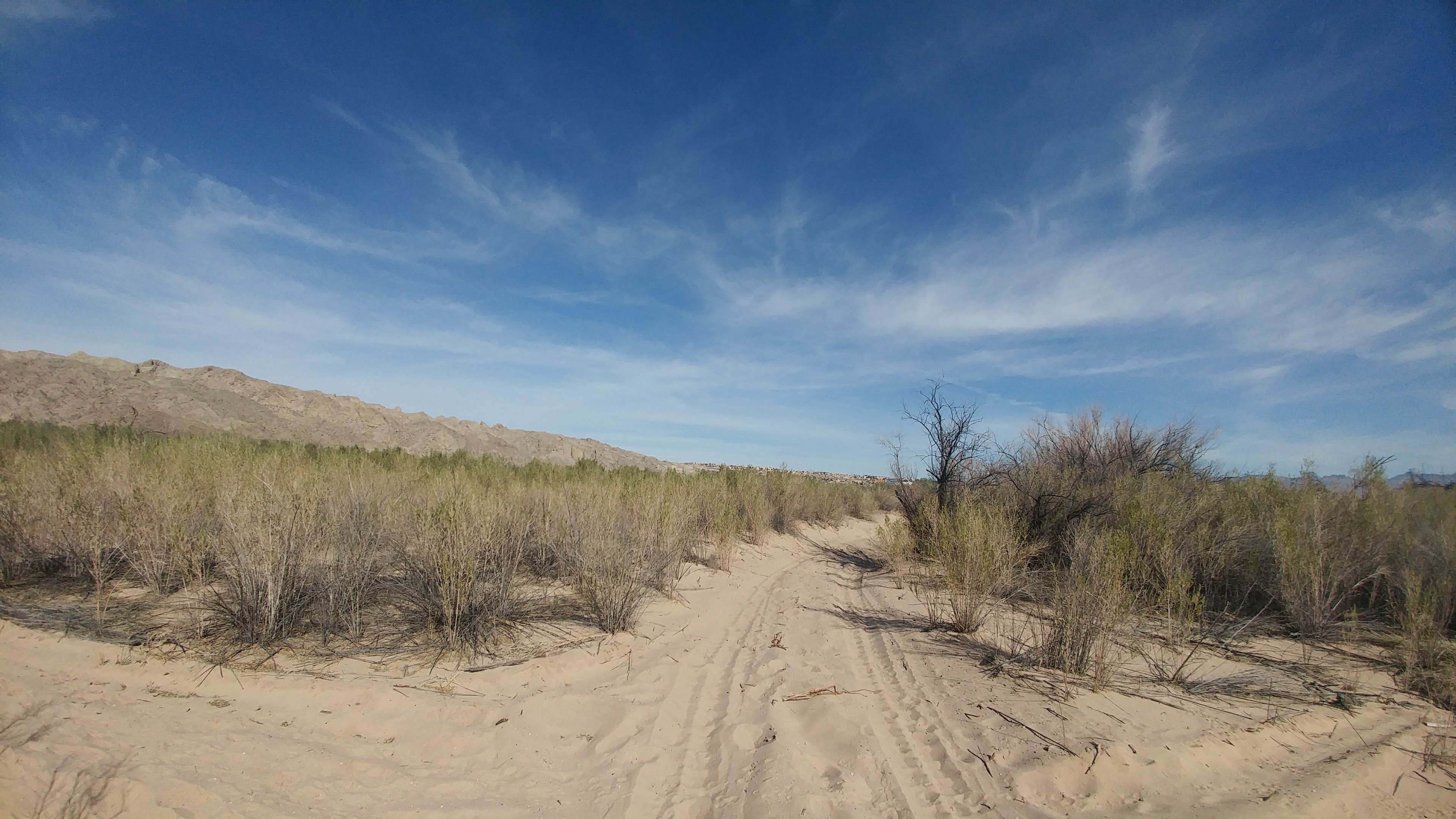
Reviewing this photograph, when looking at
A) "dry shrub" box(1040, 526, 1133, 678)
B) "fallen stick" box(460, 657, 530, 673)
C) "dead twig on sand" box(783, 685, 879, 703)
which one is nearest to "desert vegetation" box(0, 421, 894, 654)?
"fallen stick" box(460, 657, 530, 673)

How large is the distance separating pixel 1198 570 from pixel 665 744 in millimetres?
7643

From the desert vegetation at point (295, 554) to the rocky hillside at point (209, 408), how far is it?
1653cm

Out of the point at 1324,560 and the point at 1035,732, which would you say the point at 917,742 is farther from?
the point at 1324,560

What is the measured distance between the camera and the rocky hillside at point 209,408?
23266 mm

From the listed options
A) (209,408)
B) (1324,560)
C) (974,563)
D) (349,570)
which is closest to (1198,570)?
(1324,560)

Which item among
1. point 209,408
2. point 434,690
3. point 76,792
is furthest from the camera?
point 209,408

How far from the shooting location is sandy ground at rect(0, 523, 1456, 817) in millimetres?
3105

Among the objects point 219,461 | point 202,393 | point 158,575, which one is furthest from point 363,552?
point 202,393

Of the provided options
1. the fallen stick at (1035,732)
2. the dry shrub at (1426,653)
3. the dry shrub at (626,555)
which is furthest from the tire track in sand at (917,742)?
the dry shrub at (1426,653)

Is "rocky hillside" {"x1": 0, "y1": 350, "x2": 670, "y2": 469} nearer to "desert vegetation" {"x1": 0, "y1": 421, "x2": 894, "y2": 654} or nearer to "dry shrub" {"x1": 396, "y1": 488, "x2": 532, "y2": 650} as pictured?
"desert vegetation" {"x1": 0, "y1": 421, "x2": 894, "y2": 654}

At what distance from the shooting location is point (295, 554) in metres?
4.92

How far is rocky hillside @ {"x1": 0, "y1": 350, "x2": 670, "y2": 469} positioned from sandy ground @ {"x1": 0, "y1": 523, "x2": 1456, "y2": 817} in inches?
791

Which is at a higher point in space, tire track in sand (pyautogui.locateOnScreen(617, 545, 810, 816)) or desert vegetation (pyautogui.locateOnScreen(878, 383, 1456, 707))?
desert vegetation (pyautogui.locateOnScreen(878, 383, 1456, 707))

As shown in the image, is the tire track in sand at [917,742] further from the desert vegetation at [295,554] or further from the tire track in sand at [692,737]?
the desert vegetation at [295,554]
